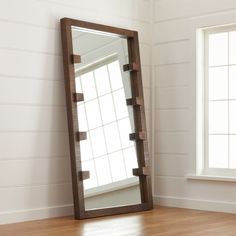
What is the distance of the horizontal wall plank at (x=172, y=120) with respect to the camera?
5051 millimetres

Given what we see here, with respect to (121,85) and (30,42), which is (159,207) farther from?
(30,42)

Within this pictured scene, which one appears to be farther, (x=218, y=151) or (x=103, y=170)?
(x=218, y=151)

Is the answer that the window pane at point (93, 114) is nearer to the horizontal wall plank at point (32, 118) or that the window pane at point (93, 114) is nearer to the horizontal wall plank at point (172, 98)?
the horizontal wall plank at point (32, 118)

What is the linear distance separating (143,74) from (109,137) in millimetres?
881

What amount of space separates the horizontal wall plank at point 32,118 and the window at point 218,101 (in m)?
1.36

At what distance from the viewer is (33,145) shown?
4305 mm

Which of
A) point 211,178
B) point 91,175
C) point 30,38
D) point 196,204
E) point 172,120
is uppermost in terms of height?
point 30,38

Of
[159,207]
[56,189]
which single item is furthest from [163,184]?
[56,189]

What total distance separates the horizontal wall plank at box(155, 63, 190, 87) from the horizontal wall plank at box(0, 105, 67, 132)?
3.87 feet

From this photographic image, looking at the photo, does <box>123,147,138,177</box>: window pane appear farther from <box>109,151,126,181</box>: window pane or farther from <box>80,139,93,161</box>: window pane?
<box>80,139,93,161</box>: window pane

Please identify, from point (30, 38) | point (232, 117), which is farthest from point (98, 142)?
point (232, 117)

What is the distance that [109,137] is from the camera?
4.72m

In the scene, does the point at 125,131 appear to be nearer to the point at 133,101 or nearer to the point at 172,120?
the point at 133,101

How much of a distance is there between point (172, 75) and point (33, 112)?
1526 millimetres
